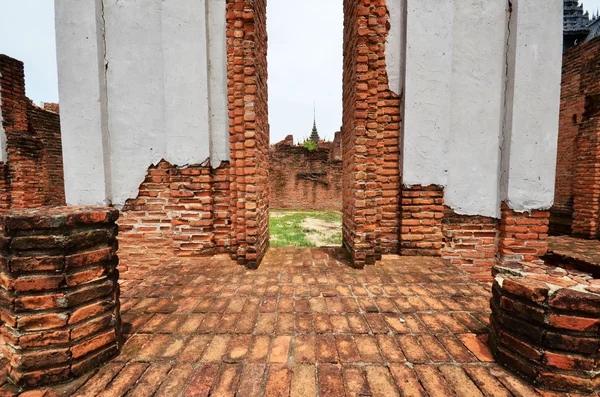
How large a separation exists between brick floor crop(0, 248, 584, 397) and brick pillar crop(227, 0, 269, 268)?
1.54 feet

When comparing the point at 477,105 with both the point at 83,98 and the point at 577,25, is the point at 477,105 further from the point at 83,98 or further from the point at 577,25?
the point at 577,25

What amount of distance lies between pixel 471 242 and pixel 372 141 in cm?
187

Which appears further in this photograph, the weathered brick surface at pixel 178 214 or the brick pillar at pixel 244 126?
the weathered brick surface at pixel 178 214

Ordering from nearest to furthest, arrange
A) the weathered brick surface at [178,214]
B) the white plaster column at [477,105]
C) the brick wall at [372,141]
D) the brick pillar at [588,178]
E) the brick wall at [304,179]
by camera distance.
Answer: the brick wall at [372,141]
the white plaster column at [477,105]
the weathered brick surface at [178,214]
the brick pillar at [588,178]
the brick wall at [304,179]

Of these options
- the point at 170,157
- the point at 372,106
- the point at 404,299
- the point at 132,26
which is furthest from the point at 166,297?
the point at 132,26

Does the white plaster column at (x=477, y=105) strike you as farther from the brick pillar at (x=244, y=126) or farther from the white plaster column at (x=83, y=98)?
the white plaster column at (x=83, y=98)

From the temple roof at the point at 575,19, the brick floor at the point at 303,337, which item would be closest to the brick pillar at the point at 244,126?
the brick floor at the point at 303,337

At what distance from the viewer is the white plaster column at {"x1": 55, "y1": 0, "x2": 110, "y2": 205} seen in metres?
3.06

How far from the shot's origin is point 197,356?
1.56 metres

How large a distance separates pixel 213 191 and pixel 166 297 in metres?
1.41

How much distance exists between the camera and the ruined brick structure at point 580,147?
241 inches

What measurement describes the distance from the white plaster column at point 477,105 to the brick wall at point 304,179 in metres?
11.1

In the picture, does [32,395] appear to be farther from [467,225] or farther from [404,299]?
[467,225]

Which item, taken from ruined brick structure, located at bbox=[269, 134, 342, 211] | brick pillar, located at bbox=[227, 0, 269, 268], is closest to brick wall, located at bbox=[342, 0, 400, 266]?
brick pillar, located at bbox=[227, 0, 269, 268]
